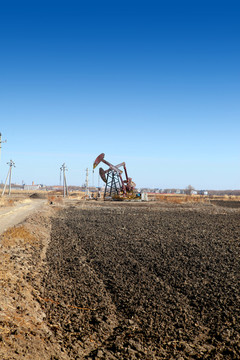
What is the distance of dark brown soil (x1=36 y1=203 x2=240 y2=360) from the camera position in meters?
6.43

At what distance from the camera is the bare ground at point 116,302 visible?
622 centimetres

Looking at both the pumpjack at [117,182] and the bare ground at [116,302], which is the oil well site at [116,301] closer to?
the bare ground at [116,302]

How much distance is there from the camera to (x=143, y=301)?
28.9 ft

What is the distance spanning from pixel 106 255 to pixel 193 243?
6110 millimetres

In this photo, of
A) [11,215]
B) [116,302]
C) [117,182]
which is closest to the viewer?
[116,302]

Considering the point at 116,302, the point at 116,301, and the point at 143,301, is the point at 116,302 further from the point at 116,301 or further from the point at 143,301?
the point at 143,301

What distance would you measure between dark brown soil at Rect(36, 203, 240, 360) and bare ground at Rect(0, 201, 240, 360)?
0.02 meters

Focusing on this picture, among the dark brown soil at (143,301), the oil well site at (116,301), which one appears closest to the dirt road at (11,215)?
the oil well site at (116,301)

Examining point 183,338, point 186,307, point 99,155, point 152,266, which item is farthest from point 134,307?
point 99,155

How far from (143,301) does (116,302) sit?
74 centimetres

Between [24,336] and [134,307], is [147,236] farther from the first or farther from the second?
[24,336]

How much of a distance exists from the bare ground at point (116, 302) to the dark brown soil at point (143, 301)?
2 centimetres

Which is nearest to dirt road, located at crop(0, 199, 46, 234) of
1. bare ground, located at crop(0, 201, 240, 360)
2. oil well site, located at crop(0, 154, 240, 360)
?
oil well site, located at crop(0, 154, 240, 360)

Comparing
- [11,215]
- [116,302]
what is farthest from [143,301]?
[11,215]
